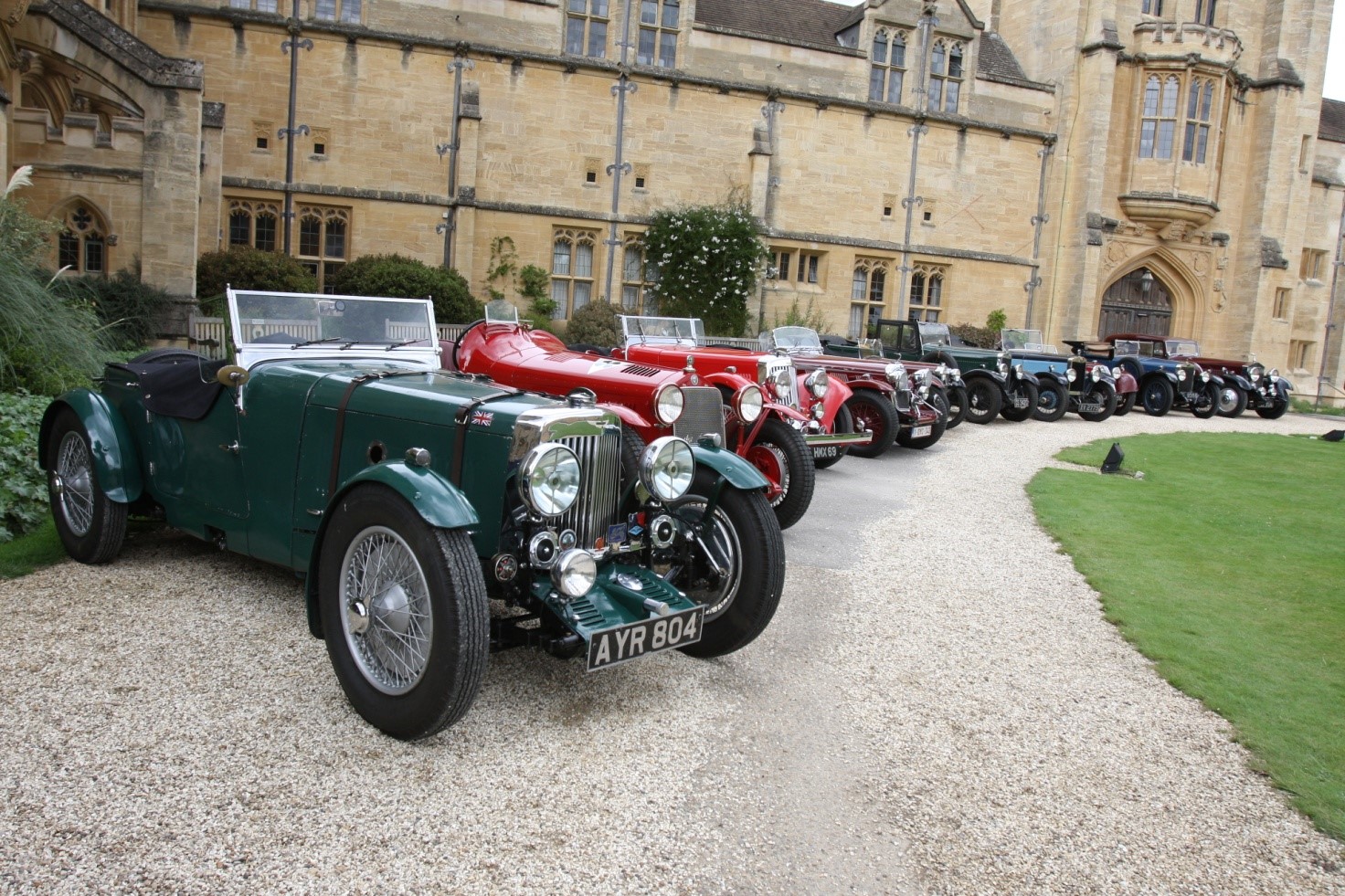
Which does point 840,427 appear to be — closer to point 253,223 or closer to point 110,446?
point 110,446

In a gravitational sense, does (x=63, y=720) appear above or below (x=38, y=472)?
below

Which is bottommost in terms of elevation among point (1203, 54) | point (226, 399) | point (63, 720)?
point (63, 720)

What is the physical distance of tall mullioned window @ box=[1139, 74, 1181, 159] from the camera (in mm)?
27156

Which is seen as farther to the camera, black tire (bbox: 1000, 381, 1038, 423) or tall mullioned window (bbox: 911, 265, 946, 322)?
tall mullioned window (bbox: 911, 265, 946, 322)

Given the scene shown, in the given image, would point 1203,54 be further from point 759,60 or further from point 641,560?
point 641,560

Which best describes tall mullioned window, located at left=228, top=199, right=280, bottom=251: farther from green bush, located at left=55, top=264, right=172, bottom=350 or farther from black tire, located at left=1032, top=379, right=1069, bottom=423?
black tire, located at left=1032, top=379, right=1069, bottom=423

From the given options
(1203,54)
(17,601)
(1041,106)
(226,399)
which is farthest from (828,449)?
(1203,54)

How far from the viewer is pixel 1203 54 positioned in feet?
87.7

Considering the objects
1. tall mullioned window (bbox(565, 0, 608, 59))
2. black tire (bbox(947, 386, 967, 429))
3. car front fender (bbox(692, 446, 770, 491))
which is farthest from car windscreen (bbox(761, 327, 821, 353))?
tall mullioned window (bbox(565, 0, 608, 59))

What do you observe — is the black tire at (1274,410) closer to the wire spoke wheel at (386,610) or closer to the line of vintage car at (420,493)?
the line of vintage car at (420,493)

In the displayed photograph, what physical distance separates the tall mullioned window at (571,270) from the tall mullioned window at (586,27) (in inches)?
160

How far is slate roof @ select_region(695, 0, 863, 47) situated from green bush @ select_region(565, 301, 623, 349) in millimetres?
7366

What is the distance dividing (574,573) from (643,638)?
1.23ft

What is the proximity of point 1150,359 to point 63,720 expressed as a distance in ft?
69.7
